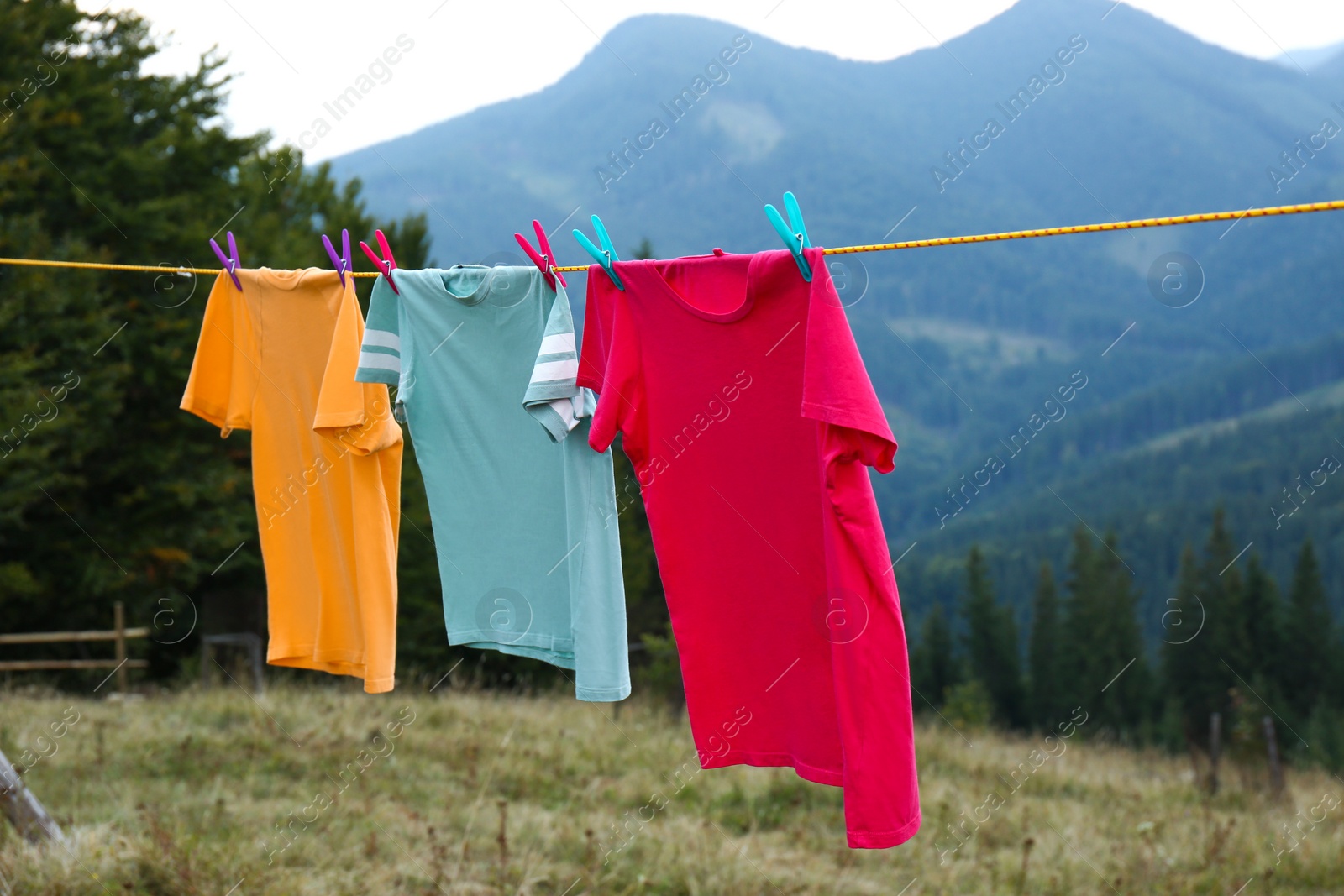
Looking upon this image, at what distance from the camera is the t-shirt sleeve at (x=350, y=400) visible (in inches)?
116

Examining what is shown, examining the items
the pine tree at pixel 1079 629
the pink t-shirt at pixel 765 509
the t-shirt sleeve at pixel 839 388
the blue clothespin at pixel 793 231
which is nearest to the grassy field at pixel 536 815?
the pink t-shirt at pixel 765 509

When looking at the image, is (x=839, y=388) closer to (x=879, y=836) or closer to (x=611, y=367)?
(x=611, y=367)

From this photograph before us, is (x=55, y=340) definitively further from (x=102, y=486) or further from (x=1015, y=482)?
(x=1015, y=482)


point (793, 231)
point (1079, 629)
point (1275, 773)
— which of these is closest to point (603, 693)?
point (793, 231)

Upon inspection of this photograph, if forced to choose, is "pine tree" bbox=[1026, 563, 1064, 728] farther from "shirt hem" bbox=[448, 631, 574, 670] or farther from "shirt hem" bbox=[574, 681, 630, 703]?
"shirt hem" bbox=[574, 681, 630, 703]

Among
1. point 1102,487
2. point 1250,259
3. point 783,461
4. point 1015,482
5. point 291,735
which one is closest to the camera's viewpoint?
point 783,461

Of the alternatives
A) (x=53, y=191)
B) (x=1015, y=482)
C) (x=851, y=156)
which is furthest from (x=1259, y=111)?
(x=53, y=191)

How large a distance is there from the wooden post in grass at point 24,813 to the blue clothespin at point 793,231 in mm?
3810

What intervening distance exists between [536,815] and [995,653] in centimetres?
4490

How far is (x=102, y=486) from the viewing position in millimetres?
15203

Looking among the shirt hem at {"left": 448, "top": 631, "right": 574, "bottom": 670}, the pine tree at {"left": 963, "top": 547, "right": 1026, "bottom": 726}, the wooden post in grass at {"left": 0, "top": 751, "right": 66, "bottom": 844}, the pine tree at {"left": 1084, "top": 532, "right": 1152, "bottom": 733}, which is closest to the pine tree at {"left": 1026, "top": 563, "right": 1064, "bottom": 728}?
the pine tree at {"left": 963, "top": 547, "right": 1026, "bottom": 726}

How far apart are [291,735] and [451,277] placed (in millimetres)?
5404

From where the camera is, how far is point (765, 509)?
2508 millimetres

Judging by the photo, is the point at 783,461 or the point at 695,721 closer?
the point at 783,461
